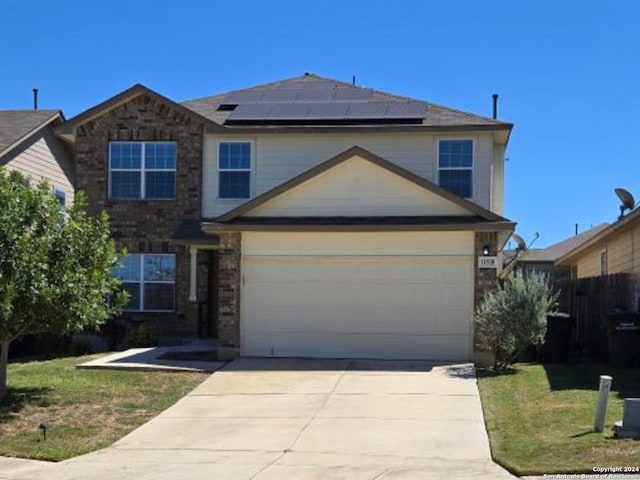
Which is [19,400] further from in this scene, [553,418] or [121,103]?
[121,103]

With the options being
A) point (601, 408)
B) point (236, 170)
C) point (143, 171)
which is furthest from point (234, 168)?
point (601, 408)

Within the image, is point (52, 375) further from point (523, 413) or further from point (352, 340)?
point (523, 413)

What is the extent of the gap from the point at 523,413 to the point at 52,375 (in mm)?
8491

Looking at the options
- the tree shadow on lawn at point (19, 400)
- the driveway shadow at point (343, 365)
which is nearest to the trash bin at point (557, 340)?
the driveway shadow at point (343, 365)

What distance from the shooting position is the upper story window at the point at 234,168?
21.0m

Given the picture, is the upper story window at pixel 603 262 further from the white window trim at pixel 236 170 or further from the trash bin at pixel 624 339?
the white window trim at pixel 236 170

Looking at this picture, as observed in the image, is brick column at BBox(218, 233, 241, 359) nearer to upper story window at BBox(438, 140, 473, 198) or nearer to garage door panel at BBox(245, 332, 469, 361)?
garage door panel at BBox(245, 332, 469, 361)

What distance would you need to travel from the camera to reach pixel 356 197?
56.1ft

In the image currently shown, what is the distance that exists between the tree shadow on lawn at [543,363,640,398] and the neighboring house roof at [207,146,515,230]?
9.67 feet

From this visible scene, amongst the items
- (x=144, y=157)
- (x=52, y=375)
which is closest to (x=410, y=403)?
(x=52, y=375)

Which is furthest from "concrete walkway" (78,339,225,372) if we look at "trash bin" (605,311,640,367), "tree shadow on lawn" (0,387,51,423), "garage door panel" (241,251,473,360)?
"trash bin" (605,311,640,367)

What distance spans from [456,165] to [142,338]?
28.8 ft

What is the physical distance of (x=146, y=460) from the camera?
9.40 m

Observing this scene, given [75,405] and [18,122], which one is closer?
[75,405]
